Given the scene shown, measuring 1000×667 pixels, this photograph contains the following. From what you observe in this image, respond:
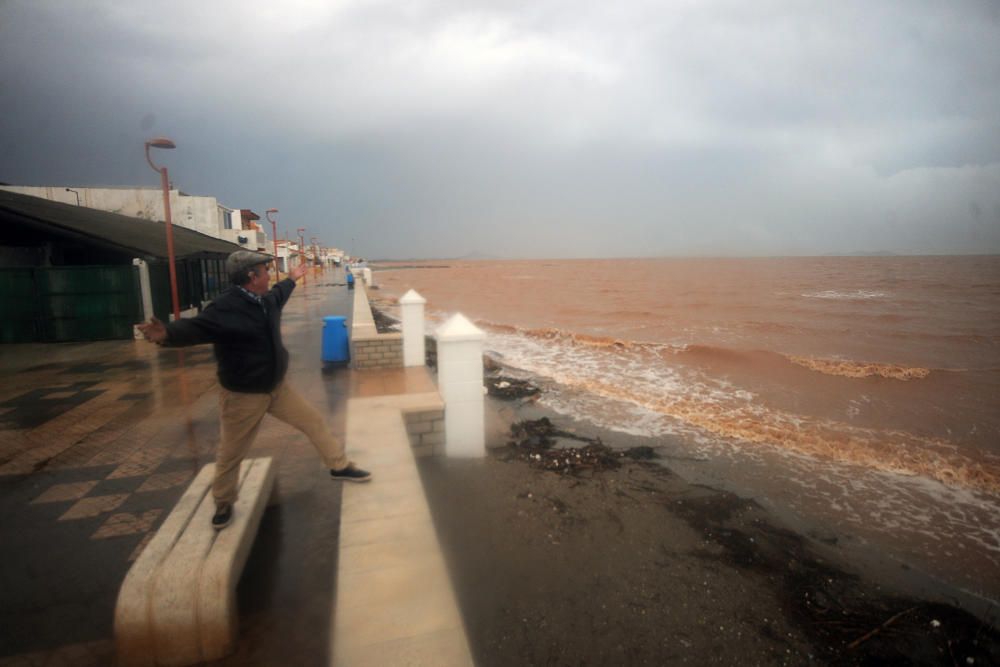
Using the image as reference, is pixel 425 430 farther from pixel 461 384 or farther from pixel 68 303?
pixel 68 303

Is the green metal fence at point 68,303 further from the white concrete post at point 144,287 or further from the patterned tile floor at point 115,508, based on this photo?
the patterned tile floor at point 115,508

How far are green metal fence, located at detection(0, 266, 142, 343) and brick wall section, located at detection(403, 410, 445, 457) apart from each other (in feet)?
34.8

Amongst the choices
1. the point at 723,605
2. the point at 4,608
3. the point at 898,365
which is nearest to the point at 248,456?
the point at 4,608

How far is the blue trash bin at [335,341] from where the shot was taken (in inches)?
339

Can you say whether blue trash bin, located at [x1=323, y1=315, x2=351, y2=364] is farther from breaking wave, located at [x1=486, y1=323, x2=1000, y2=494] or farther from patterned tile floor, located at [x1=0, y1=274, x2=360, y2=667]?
breaking wave, located at [x1=486, y1=323, x2=1000, y2=494]

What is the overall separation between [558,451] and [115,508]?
14.4 feet

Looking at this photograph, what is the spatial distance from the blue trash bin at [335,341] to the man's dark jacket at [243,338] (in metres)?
5.57

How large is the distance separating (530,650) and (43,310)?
45.5 feet

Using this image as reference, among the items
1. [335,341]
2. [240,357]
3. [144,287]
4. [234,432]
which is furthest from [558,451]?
[144,287]

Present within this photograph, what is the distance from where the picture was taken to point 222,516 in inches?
117

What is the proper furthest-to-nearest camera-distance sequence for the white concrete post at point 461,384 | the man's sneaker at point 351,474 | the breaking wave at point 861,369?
the breaking wave at point 861,369
the white concrete post at point 461,384
the man's sneaker at point 351,474

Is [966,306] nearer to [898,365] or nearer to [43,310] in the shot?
[898,365]

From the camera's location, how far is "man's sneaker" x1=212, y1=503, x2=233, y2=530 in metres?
2.93

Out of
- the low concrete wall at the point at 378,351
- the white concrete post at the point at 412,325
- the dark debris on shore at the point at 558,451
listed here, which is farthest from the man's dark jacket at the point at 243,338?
the low concrete wall at the point at 378,351
